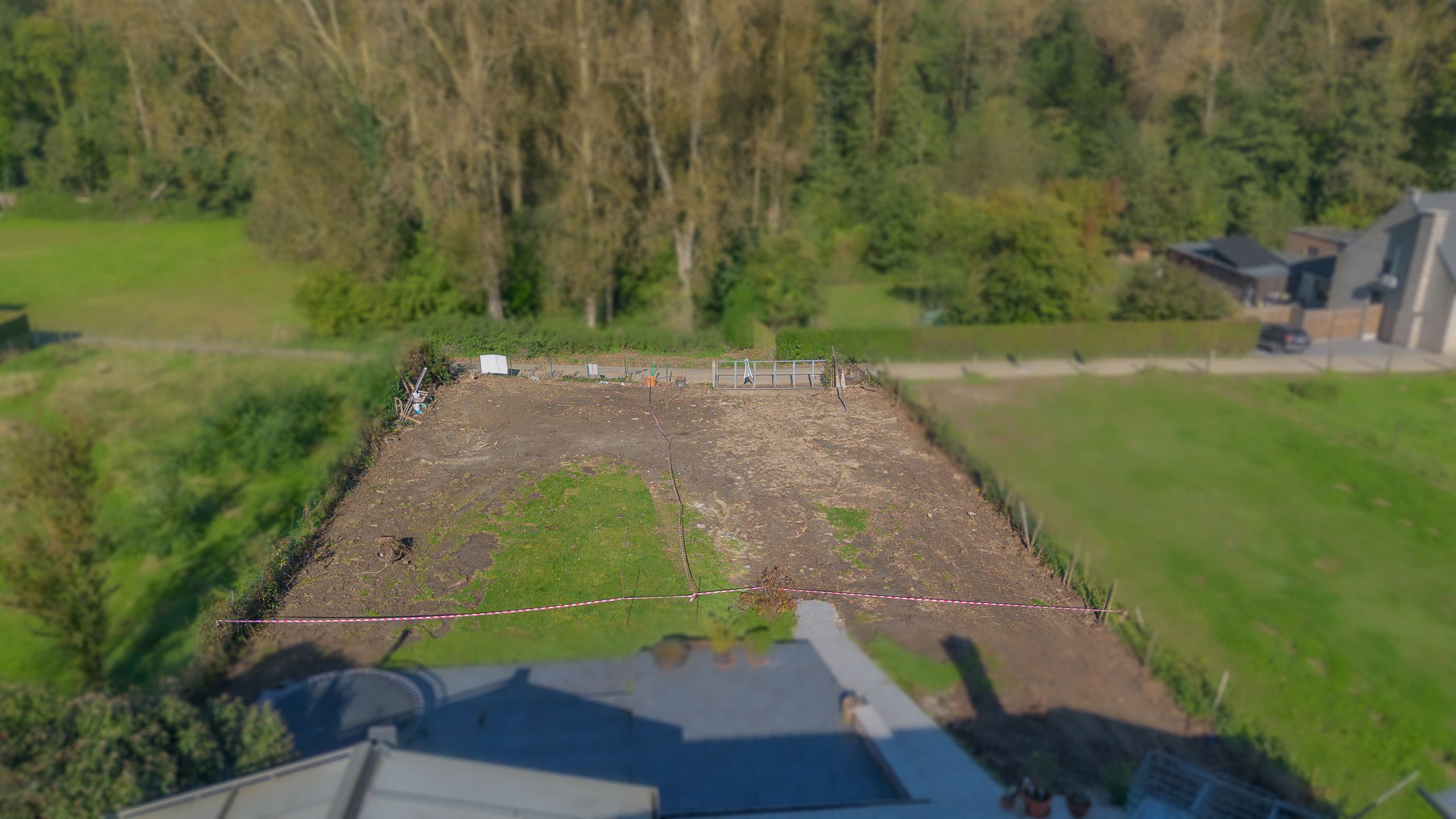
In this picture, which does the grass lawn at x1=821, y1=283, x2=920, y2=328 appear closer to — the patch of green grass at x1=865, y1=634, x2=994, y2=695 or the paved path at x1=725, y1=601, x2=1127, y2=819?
the patch of green grass at x1=865, y1=634, x2=994, y2=695

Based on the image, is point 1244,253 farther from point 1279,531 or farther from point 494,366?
point 494,366

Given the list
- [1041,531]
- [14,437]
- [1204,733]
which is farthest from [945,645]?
[14,437]

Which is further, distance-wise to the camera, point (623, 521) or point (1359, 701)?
point (623, 521)

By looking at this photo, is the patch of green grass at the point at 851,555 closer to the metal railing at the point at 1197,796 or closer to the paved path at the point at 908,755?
the paved path at the point at 908,755

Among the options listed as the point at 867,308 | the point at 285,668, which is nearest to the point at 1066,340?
the point at 867,308

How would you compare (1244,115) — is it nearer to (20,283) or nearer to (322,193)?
(322,193)

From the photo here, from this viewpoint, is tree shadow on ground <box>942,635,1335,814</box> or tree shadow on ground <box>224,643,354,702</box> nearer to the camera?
tree shadow on ground <box>942,635,1335,814</box>

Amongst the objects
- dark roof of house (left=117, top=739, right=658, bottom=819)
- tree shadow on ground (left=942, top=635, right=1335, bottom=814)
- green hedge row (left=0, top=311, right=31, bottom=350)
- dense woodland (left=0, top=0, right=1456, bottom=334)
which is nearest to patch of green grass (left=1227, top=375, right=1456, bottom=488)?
dense woodland (left=0, top=0, right=1456, bottom=334)
